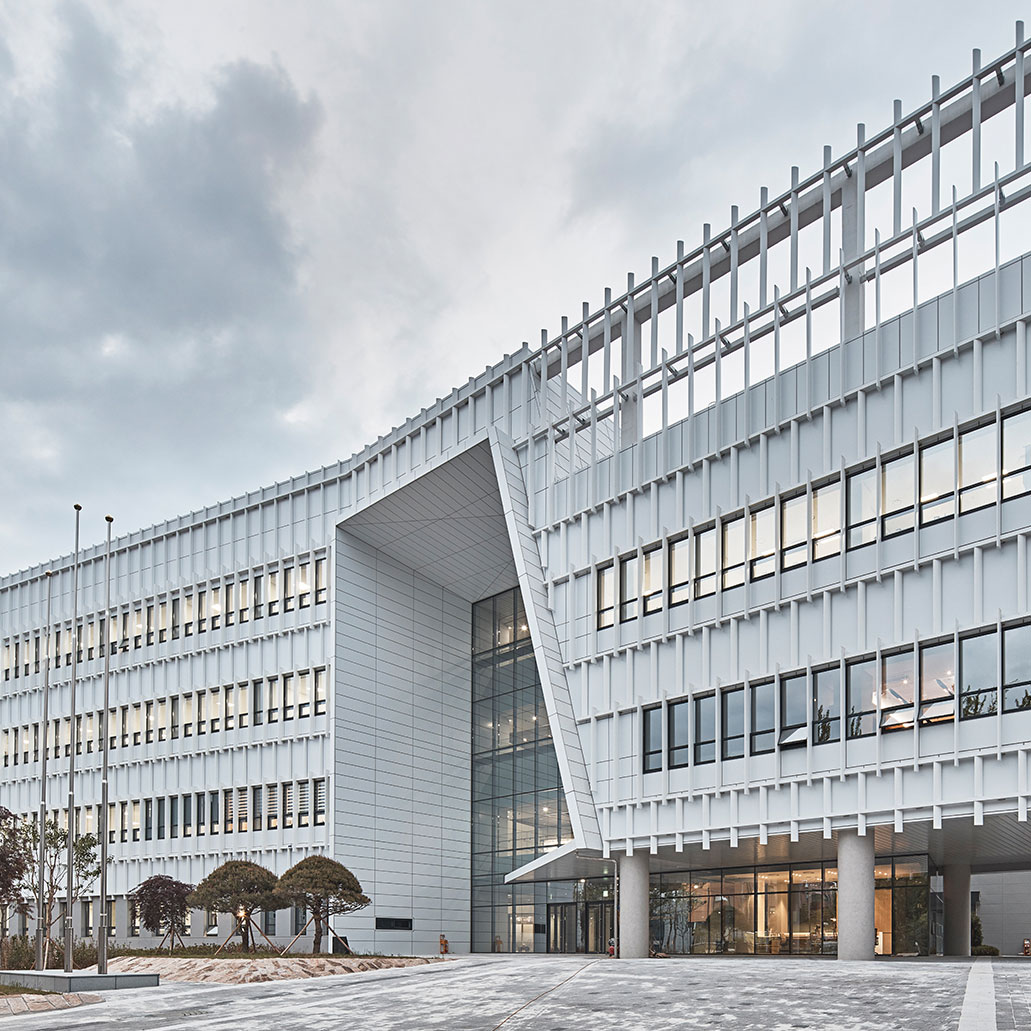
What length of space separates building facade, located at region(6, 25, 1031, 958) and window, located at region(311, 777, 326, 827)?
5.3 inches

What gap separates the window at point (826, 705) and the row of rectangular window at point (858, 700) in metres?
0.03

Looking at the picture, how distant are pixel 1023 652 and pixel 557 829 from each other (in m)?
27.4

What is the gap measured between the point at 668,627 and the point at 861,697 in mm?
7070

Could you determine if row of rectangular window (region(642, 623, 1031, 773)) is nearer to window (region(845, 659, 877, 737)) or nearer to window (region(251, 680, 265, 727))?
window (region(845, 659, 877, 737))

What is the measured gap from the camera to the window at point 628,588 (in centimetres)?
3778

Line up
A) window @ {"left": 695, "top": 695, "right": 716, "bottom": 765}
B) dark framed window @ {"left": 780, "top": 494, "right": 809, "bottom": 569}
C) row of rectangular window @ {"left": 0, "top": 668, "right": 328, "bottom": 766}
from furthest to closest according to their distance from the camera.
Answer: row of rectangular window @ {"left": 0, "top": 668, "right": 328, "bottom": 766}, window @ {"left": 695, "top": 695, "right": 716, "bottom": 765}, dark framed window @ {"left": 780, "top": 494, "right": 809, "bottom": 569}

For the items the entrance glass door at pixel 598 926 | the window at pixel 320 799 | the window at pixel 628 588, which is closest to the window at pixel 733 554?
the window at pixel 628 588

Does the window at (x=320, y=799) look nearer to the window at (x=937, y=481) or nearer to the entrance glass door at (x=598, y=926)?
the entrance glass door at (x=598, y=926)

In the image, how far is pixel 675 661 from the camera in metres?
36.2

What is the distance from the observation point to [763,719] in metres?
33.3

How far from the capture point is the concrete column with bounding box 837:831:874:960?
101 ft

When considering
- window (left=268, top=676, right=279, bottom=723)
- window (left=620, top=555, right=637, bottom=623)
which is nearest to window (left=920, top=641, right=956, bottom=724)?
window (left=620, top=555, right=637, bottom=623)

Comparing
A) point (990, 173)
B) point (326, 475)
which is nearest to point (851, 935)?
point (990, 173)

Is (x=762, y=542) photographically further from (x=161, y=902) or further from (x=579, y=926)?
(x=161, y=902)
